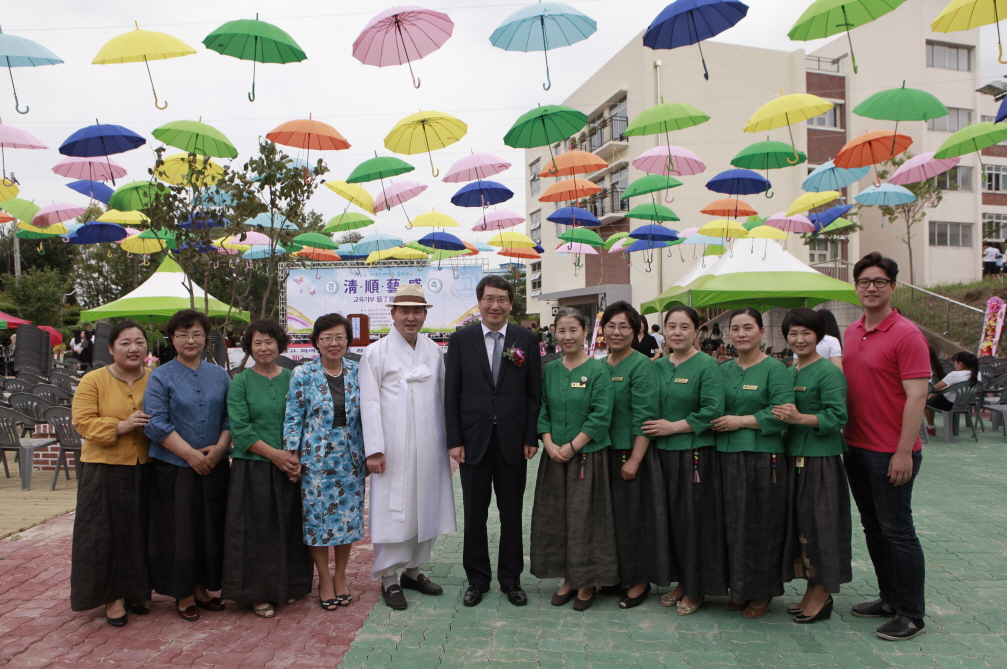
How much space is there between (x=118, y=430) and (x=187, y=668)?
1.33 meters

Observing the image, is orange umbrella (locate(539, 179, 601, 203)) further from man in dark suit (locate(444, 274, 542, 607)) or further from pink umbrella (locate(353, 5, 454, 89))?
man in dark suit (locate(444, 274, 542, 607))

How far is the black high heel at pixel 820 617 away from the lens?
11.9ft

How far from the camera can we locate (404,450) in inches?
159

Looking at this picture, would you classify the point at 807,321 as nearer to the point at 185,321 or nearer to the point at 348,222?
the point at 185,321

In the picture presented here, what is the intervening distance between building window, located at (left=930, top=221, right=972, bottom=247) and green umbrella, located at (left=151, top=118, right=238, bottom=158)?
27723mm

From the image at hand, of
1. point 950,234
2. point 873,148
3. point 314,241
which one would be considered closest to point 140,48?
point 314,241

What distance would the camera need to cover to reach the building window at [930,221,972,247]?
2619 centimetres

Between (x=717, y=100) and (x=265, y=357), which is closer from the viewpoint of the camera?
(x=265, y=357)

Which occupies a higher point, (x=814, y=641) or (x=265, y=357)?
(x=265, y=357)

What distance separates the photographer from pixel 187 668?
3189 millimetres

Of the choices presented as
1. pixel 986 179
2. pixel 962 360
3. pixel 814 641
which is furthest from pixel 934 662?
pixel 986 179

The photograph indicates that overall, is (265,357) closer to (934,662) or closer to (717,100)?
(934,662)

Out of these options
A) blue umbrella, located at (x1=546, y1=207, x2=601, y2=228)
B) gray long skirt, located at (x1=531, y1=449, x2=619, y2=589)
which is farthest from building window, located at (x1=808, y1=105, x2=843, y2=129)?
gray long skirt, located at (x1=531, y1=449, x2=619, y2=589)

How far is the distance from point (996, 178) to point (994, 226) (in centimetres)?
205
